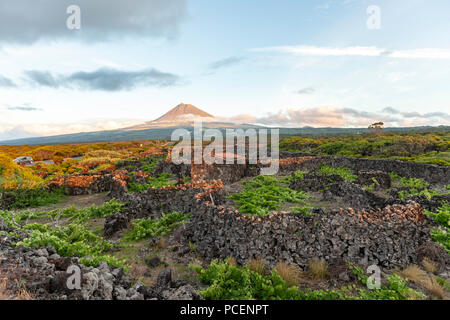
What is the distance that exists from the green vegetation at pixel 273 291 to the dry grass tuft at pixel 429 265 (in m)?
2.06

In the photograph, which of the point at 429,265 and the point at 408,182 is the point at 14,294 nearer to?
the point at 429,265

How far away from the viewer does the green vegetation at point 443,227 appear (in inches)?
292

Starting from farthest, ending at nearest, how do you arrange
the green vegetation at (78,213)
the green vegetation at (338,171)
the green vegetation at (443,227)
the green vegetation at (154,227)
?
the green vegetation at (338,171)
the green vegetation at (78,213)
the green vegetation at (154,227)
the green vegetation at (443,227)

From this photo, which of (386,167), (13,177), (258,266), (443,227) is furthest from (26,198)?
(386,167)

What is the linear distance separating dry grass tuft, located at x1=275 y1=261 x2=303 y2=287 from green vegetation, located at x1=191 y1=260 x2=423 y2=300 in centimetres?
48

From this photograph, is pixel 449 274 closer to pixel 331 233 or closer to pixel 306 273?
pixel 331 233

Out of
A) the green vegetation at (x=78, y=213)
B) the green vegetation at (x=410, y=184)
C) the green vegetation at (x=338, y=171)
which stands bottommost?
the green vegetation at (x=78, y=213)

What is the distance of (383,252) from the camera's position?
6680 millimetres

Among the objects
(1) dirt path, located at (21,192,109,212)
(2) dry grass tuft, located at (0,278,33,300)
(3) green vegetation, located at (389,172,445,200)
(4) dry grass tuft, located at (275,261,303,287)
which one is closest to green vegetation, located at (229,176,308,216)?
(4) dry grass tuft, located at (275,261,303,287)

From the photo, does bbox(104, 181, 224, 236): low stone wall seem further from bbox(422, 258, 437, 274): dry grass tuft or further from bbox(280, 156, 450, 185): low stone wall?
bbox(280, 156, 450, 185): low stone wall

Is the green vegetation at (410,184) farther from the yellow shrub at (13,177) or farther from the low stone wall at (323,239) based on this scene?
the yellow shrub at (13,177)

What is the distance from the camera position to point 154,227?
9.17 m

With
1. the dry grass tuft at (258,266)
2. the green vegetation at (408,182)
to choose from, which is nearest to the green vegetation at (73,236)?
the dry grass tuft at (258,266)
